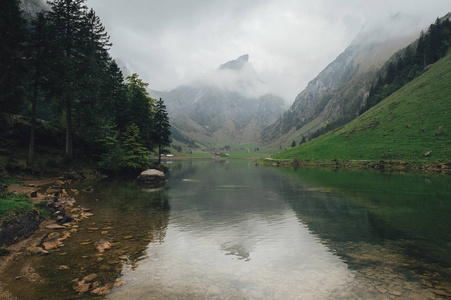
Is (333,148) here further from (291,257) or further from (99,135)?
(291,257)

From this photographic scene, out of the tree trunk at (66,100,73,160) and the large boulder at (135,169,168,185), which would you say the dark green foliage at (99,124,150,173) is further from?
the large boulder at (135,169,168,185)

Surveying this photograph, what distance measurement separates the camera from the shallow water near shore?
1024 cm

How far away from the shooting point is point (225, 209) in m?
27.2

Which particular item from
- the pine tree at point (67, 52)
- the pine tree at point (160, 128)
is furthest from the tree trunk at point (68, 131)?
the pine tree at point (160, 128)

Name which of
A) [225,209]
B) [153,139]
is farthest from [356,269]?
[153,139]

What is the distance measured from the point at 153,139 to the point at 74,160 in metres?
24.7

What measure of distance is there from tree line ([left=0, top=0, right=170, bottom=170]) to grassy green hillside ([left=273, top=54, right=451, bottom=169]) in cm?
7923

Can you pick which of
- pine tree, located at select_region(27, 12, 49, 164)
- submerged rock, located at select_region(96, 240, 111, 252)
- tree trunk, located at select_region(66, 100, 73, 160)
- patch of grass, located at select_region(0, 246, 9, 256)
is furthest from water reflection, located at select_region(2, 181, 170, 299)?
tree trunk, located at select_region(66, 100, 73, 160)

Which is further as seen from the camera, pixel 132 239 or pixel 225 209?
pixel 225 209

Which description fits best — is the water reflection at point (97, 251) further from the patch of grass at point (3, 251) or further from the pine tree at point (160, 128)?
the pine tree at point (160, 128)

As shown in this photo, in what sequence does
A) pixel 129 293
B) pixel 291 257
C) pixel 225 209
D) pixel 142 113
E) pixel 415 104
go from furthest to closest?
pixel 415 104
pixel 142 113
pixel 225 209
pixel 291 257
pixel 129 293

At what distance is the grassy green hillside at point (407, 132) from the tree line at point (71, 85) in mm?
79232

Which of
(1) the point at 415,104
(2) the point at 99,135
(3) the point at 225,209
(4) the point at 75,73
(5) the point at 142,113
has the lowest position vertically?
(3) the point at 225,209

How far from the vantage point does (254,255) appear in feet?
48.0
